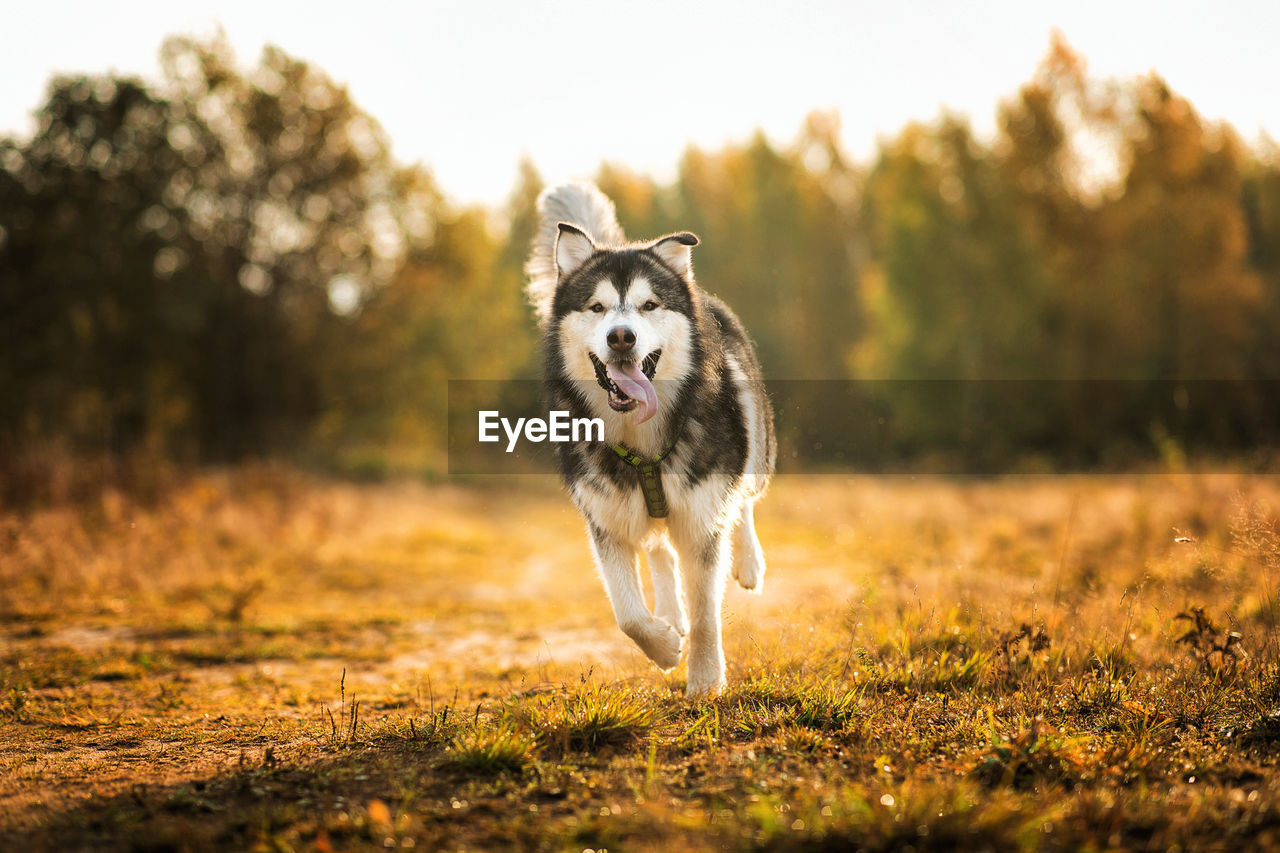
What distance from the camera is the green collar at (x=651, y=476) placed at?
4.19 metres

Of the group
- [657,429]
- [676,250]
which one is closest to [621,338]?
[657,429]

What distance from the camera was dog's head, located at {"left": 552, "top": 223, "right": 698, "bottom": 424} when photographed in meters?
3.98

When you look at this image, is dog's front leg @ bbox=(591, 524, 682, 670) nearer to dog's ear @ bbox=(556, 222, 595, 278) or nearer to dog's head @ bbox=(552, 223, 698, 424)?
dog's head @ bbox=(552, 223, 698, 424)

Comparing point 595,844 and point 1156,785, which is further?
point 1156,785

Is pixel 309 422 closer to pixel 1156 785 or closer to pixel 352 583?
pixel 352 583

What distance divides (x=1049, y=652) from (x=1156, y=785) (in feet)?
4.56

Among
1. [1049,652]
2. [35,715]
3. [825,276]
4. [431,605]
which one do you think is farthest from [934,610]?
[825,276]

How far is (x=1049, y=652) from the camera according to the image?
160 inches

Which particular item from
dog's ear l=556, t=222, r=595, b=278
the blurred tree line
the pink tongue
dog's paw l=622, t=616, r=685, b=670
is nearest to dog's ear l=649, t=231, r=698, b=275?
dog's ear l=556, t=222, r=595, b=278

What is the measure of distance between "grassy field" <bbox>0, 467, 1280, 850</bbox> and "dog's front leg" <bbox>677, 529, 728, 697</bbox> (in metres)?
0.15

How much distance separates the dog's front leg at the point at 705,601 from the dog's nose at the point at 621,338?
1077 mm

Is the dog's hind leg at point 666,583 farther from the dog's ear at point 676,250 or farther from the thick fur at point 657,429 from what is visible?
the dog's ear at point 676,250

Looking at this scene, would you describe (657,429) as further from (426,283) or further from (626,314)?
(426,283)

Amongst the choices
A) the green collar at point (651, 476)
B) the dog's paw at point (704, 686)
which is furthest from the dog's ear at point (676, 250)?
the dog's paw at point (704, 686)
